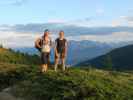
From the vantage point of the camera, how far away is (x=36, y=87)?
23.9 metres

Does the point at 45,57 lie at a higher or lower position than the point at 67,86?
higher

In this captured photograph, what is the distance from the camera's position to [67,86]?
23297 millimetres

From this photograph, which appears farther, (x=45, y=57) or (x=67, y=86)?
(x=45, y=57)

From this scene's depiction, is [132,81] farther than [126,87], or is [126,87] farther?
[132,81]

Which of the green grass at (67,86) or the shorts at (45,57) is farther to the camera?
the shorts at (45,57)

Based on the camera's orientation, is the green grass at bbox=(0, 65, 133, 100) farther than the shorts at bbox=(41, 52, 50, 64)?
No

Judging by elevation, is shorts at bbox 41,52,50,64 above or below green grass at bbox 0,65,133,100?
above

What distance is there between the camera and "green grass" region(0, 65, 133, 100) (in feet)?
74.2

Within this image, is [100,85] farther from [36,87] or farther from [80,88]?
[36,87]

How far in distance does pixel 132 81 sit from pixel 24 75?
5.70 meters

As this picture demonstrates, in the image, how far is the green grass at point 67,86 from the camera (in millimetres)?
22609

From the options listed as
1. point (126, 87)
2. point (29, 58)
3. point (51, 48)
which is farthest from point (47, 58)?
point (29, 58)

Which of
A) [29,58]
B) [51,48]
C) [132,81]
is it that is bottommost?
[29,58]

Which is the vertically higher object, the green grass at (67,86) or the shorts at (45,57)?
the shorts at (45,57)
